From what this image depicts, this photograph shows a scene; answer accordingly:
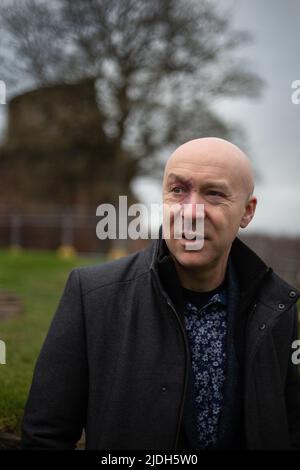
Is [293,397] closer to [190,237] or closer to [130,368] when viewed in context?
[130,368]

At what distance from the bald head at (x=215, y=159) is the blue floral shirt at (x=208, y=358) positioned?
1.68 ft

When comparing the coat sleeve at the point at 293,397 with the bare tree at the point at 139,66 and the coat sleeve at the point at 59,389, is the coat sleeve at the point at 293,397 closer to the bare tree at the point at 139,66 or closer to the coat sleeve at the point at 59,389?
the coat sleeve at the point at 59,389

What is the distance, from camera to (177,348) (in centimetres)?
216

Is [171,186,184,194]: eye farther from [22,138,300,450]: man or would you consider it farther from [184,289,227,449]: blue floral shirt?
[184,289,227,449]: blue floral shirt

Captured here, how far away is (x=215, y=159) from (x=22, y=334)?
8.57 feet

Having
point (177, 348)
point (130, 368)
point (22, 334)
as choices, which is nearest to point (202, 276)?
point (177, 348)

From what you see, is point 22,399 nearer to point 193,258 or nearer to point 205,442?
point 205,442

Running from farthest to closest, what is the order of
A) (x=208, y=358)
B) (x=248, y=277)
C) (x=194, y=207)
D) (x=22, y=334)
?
(x=22, y=334)
(x=248, y=277)
(x=208, y=358)
(x=194, y=207)

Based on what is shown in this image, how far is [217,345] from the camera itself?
2.31 m

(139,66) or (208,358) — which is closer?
(208,358)

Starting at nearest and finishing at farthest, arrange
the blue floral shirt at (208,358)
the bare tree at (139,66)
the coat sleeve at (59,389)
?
1. the coat sleeve at (59,389)
2. the blue floral shirt at (208,358)
3. the bare tree at (139,66)

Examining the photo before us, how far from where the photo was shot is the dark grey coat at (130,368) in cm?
212

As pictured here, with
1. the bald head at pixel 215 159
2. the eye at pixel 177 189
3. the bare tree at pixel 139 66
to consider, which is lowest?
the eye at pixel 177 189

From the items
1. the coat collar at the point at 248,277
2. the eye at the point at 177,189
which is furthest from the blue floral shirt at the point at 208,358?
the eye at the point at 177,189
